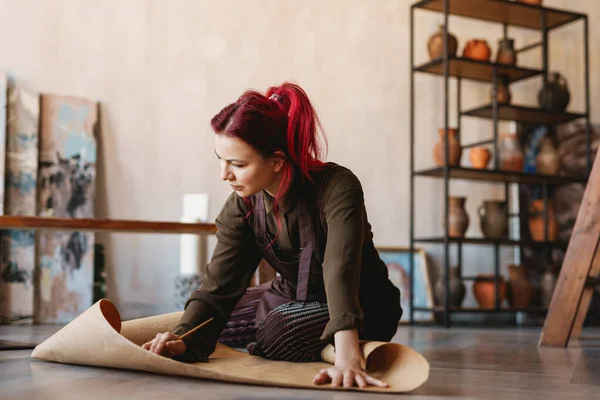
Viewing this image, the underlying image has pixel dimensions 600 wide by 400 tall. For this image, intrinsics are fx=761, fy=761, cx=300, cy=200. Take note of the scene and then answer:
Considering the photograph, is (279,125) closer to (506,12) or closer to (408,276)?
(408,276)

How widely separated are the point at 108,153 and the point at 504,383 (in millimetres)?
→ 2976

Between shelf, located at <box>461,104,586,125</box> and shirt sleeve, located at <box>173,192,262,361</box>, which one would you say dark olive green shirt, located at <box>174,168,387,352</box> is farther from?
shelf, located at <box>461,104,586,125</box>

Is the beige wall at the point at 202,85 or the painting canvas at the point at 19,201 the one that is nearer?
the painting canvas at the point at 19,201

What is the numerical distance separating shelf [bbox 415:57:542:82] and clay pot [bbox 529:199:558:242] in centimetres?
86

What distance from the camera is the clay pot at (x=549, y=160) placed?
4.99 meters

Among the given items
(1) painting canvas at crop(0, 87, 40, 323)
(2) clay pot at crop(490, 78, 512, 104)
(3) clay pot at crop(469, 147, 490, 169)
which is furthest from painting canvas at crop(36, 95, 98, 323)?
(2) clay pot at crop(490, 78, 512, 104)

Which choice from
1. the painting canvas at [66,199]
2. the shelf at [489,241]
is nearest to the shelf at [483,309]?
the shelf at [489,241]

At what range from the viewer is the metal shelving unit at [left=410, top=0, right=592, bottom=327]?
4637 mm

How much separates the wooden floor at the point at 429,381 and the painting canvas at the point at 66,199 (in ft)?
5.47

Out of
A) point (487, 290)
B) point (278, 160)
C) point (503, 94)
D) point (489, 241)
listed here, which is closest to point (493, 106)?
point (503, 94)

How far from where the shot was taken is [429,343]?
126 inches

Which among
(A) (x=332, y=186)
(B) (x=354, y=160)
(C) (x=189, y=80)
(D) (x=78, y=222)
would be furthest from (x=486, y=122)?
(A) (x=332, y=186)

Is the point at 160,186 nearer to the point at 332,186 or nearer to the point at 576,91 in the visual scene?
the point at 332,186

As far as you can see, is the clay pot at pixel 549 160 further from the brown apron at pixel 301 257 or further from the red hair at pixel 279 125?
the red hair at pixel 279 125
